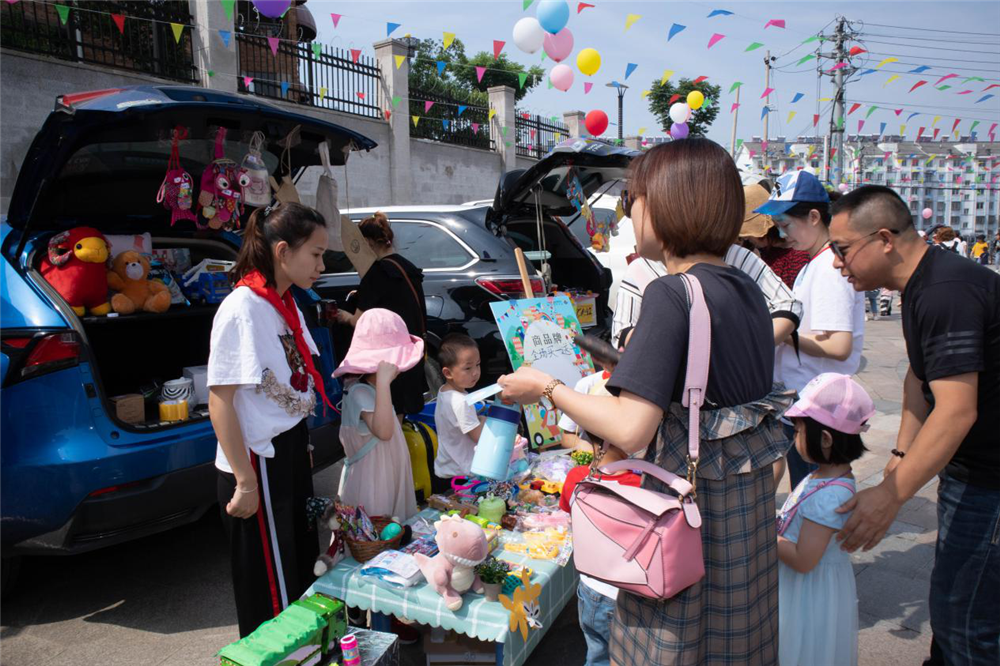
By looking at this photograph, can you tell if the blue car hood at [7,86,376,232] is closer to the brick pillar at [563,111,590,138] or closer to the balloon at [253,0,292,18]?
the balloon at [253,0,292,18]

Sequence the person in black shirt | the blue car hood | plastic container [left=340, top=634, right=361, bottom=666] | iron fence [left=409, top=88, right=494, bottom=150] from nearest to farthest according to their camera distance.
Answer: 1. plastic container [left=340, top=634, right=361, bottom=666]
2. the blue car hood
3. the person in black shirt
4. iron fence [left=409, top=88, right=494, bottom=150]

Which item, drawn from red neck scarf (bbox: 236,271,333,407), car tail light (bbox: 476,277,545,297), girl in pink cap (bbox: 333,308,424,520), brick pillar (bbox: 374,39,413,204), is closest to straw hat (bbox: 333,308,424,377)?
girl in pink cap (bbox: 333,308,424,520)

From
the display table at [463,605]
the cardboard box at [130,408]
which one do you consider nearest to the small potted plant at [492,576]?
the display table at [463,605]

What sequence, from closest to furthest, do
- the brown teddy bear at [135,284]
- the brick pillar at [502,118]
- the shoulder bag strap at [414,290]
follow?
1. the brown teddy bear at [135,284]
2. the shoulder bag strap at [414,290]
3. the brick pillar at [502,118]

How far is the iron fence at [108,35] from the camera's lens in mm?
8164

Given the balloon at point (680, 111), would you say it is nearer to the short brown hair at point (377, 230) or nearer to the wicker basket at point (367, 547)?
the short brown hair at point (377, 230)

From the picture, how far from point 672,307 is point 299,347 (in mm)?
1583

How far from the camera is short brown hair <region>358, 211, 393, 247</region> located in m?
4.06

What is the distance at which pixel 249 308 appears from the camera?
220cm

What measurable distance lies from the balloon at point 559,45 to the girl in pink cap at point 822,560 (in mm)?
7509

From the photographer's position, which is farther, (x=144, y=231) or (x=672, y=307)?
(x=144, y=231)

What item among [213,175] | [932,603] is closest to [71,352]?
[213,175]

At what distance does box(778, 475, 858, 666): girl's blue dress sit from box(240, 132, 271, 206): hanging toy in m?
3.01

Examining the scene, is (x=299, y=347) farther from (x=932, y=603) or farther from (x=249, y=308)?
(x=932, y=603)
